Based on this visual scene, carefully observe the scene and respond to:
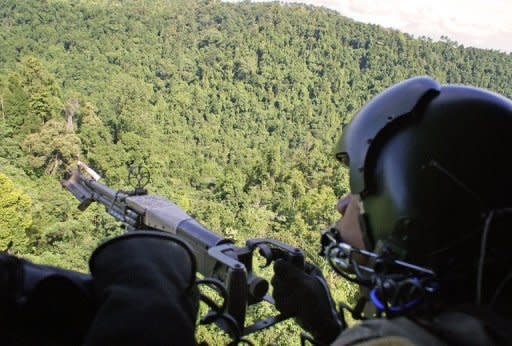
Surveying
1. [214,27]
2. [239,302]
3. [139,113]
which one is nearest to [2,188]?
[239,302]

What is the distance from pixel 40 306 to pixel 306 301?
47.7 inches

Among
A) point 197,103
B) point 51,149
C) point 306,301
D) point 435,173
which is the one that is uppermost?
point 435,173

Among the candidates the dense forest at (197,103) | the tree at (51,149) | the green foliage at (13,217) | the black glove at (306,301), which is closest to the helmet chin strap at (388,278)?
the black glove at (306,301)

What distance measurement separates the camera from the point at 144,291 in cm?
97

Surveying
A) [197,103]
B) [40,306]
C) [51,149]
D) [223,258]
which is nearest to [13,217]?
[51,149]

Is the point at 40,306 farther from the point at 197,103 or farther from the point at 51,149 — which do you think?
the point at 197,103

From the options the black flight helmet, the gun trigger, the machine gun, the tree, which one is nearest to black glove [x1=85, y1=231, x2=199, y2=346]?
the machine gun

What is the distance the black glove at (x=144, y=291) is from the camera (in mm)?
887

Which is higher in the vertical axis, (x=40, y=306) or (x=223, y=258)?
(x=40, y=306)

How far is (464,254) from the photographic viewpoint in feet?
4.46

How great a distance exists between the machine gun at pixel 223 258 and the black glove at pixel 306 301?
0.15 feet

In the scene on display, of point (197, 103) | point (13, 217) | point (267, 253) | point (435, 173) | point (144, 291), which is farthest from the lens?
point (197, 103)

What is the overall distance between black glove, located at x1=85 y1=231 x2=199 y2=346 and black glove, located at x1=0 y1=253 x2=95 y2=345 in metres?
0.07

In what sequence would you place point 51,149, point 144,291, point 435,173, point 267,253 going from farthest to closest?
point 51,149 → point 267,253 → point 435,173 → point 144,291
